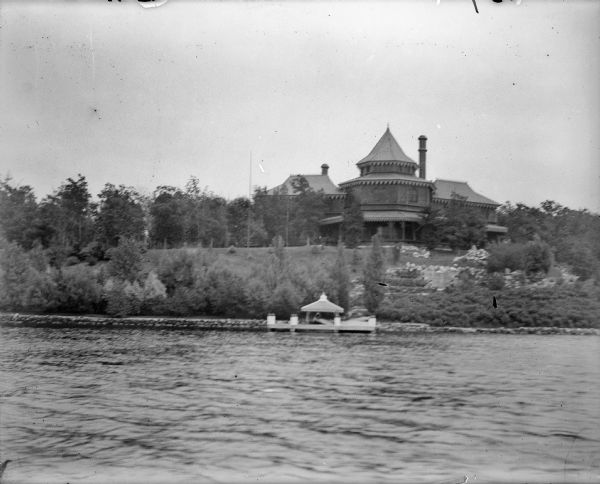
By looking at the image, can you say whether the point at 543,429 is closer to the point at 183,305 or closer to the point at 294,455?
the point at 294,455

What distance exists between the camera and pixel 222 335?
20.7m

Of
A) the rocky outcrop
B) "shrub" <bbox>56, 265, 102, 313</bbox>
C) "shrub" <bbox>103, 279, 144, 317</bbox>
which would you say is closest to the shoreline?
the rocky outcrop

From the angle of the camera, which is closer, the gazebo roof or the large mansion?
the gazebo roof

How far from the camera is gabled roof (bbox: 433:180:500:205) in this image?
40.7 m

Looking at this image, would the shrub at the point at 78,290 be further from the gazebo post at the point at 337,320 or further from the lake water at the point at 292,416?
the gazebo post at the point at 337,320

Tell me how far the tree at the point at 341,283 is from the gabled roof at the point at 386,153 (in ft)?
45.5

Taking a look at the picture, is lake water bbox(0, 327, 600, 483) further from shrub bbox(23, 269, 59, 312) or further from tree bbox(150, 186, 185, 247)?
tree bbox(150, 186, 185, 247)

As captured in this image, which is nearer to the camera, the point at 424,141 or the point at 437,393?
the point at 437,393

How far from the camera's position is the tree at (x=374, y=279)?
2584 cm

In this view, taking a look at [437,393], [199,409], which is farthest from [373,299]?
[199,409]

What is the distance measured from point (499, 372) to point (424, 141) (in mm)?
31891

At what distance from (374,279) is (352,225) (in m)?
7.86

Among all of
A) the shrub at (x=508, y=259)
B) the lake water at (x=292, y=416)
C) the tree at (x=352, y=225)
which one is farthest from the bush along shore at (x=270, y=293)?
the lake water at (x=292, y=416)

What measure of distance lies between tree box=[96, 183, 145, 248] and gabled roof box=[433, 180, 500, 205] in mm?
22112
